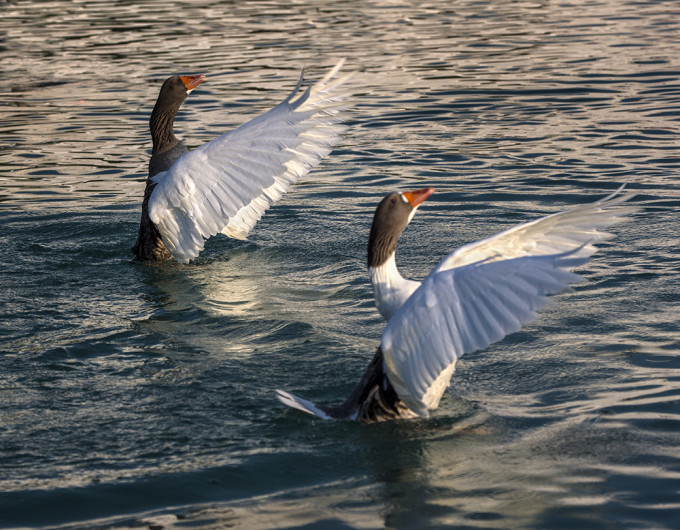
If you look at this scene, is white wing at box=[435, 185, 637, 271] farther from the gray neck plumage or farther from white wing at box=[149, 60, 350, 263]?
the gray neck plumage

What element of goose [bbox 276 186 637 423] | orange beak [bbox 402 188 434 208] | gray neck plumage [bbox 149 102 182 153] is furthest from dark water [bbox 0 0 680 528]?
orange beak [bbox 402 188 434 208]

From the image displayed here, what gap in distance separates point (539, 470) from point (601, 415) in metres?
0.81

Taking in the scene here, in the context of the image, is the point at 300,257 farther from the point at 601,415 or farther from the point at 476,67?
the point at 476,67

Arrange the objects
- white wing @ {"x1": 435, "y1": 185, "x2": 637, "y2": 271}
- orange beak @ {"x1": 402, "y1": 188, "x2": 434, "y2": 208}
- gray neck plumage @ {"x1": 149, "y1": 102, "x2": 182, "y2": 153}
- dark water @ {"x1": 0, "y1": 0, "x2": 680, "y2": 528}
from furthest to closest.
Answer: gray neck plumage @ {"x1": 149, "y1": 102, "x2": 182, "y2": 153} → orange beak @ {"x1": 402, "y1": 188, "x2": 434, "y2": 208} → white wing @ {"x1": 435, "y1": 185, "x2": 637, "y2": 271} → dark water @ {"x1": 0, "y1": 0, "x2": 680, "y2": 528}

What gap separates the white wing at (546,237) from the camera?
5395mm

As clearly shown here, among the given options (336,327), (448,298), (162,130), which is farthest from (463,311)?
(162,130)

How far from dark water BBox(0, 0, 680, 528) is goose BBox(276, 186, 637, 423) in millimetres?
249

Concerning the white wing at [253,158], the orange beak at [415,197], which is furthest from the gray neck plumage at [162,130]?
the orange beak at [415,197]

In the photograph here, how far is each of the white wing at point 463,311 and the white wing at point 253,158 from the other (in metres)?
3.04

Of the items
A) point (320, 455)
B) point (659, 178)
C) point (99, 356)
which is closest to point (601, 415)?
point (320, 455)

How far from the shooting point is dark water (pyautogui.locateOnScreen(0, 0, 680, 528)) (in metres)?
4.96

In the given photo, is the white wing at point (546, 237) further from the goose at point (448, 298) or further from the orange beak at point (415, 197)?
the orange beak at point (415, 197)

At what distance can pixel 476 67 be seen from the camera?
18.1m

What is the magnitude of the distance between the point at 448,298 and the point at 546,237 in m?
1.01
